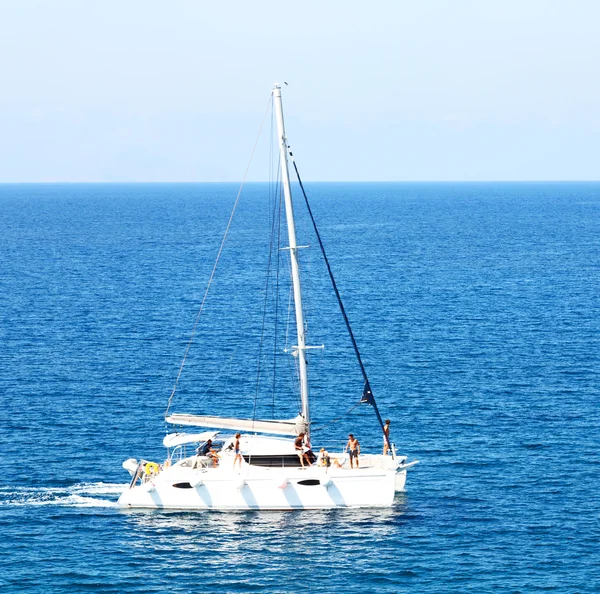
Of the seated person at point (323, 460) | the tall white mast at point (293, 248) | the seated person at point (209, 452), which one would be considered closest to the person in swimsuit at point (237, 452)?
the seated person at point (209, 452)

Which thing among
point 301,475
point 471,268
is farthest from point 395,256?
point 301,475

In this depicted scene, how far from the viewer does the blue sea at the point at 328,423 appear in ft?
167

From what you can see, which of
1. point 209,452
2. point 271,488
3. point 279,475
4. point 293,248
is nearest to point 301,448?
point 279,475

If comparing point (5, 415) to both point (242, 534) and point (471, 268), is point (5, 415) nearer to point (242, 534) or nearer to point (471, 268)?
point (242, 534)

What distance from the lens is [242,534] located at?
5428 cm

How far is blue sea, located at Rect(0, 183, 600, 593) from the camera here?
5075 cm

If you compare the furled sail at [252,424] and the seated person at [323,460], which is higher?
the furled sail at [252,424]

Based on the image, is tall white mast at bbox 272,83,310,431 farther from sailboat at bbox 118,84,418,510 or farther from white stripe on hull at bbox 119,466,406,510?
white stripe on hull at bbox 119,466,406,510

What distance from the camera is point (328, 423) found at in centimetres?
7262

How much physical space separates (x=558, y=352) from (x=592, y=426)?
22.7 meters

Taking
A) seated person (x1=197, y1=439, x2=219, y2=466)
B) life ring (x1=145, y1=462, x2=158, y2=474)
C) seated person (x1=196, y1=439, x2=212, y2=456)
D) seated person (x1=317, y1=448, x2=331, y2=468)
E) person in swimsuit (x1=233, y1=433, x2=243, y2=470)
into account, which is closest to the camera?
seated person (x1=317, y1=448, x2=331, y2=468)

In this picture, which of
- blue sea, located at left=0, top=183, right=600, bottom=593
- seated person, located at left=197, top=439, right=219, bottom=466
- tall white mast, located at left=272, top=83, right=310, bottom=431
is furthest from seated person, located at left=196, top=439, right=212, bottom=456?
tall white mast, located at left=272, top=83, right=310, bottom=431

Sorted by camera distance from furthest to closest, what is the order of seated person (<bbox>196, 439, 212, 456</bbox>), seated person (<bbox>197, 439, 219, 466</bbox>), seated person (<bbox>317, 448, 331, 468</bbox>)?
seated person (<bbox>196, 439, 212, 456</bbox>), seated person (<bbox>197, 439, 219, 466</bbox>), seated person (<bbox>317, 448, 331, 468</bbox>)

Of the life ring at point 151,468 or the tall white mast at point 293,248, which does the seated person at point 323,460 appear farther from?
the life ring at point 151,468
